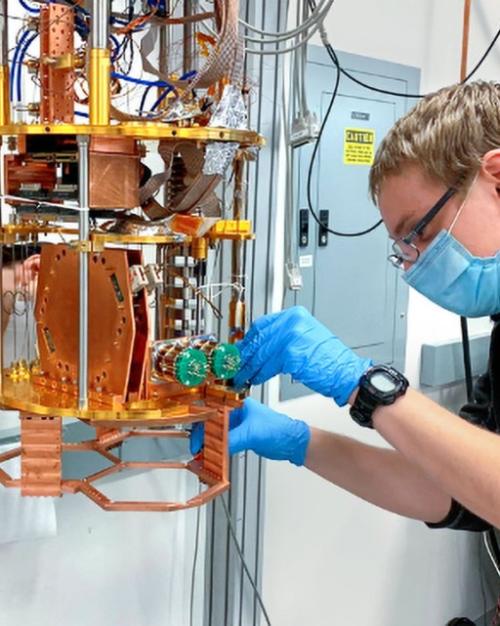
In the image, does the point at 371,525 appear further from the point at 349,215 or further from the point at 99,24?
the point at 99,24

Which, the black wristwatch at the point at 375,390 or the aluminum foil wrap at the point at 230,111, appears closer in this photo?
the aluminum foil wrap at the point at 230,111

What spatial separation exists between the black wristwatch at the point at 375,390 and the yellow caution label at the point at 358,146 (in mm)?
1038

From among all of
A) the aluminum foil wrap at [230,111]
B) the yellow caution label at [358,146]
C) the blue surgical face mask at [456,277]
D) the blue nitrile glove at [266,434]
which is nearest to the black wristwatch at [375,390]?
the blue surgical face mask at [456,277]

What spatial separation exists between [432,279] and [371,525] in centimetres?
134

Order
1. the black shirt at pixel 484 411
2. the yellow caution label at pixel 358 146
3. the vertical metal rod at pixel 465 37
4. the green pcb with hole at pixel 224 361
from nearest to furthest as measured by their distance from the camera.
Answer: the green pcb with hole at pixel 224 361 < the black shirt at pixel 484 411 < the yellow caution label at pixel 358 146 < the vertical metal rod at pixel 465 37

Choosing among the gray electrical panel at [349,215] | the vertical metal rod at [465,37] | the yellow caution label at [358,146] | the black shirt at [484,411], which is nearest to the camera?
the black shirt at [484,411]

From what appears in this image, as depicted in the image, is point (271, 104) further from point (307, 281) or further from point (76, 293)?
point (76, 293)

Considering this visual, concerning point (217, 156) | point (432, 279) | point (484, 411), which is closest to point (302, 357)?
point (432, 279)

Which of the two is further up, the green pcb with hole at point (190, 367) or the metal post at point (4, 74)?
the metal post at point (4, 74)

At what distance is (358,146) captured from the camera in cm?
205

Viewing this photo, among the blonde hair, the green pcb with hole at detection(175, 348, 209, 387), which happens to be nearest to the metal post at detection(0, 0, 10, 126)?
the green pcb with hole at detection(175, 348, 209, 387)

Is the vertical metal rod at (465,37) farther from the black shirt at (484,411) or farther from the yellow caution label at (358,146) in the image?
the black shirt at (484,411)

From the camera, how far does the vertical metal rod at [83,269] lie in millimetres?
891

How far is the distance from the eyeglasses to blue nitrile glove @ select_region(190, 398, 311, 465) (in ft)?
1.24
